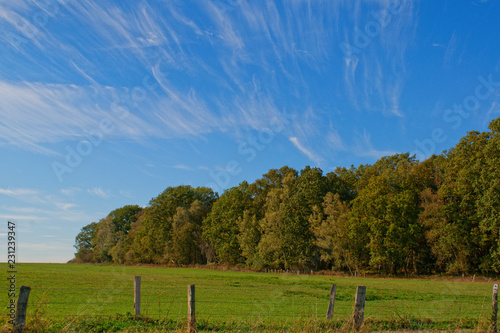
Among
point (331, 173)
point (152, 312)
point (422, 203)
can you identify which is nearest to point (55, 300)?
point (152, 312)

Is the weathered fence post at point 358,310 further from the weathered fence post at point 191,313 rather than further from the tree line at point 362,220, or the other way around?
the tree line at point 362,220

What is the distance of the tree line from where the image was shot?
53094 mm

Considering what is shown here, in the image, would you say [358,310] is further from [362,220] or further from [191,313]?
[362,220]

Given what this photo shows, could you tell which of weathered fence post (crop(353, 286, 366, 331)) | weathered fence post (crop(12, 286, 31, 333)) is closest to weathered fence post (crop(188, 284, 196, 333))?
weathered fence post (crop(12, 286, 31, 333))

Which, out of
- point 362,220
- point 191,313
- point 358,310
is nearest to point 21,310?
point 191,313

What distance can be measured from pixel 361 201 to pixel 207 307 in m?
48.8

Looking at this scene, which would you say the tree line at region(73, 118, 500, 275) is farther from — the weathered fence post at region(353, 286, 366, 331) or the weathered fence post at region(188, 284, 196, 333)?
the weathered fence post at region(188, 284, 196, 333)

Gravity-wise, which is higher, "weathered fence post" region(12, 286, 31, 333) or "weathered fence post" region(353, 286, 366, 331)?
"weathered fence post" region(12, 286, 31, 333)

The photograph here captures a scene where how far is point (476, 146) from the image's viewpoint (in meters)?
54.2

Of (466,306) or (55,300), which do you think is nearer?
(55,300)

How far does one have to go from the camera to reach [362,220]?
61.5 metres

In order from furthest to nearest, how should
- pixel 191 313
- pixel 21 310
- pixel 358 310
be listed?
pixel 358 310, pixel 191 313, pixel 21 310

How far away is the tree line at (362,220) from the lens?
5309cm

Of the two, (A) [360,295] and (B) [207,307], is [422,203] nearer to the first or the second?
(B) [207,307]
